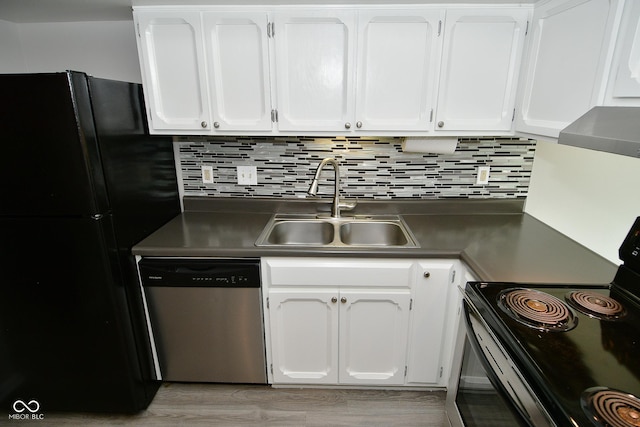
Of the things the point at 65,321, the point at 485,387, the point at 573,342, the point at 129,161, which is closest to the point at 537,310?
the point at 573,342

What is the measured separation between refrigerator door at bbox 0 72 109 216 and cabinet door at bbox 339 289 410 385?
1.17 m

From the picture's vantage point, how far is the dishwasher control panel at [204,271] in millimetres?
1522

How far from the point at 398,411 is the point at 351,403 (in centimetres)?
24

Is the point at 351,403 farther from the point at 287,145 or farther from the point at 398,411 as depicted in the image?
the point at 287,145

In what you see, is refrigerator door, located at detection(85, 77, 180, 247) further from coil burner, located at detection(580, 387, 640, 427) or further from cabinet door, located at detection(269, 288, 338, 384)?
coil burner, located at detection(580, 387, 640, 427)

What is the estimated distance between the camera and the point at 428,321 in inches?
63.0

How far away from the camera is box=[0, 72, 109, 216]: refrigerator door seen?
3.91ft

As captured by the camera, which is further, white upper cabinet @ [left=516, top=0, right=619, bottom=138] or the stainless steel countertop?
the stainless steel countertop

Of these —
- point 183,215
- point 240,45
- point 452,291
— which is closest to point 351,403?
point 452,291

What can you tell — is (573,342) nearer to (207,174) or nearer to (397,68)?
(397,68)

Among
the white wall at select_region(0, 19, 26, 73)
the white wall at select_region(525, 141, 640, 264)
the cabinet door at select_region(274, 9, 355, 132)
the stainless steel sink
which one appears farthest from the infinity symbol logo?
Result: the white wall at select_region(525, 141, 640, 264)

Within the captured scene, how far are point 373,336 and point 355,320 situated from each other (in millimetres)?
131

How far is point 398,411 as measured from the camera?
1703mm

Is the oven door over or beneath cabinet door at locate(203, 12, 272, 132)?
beneath
